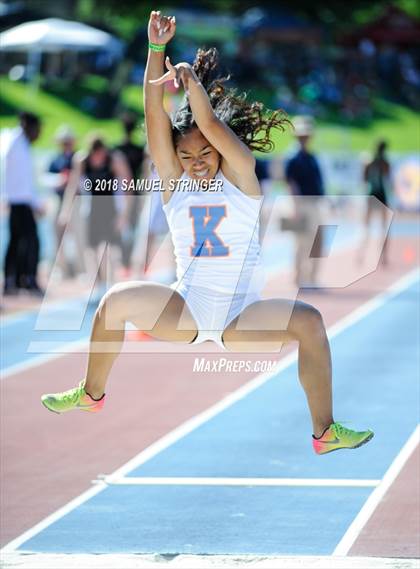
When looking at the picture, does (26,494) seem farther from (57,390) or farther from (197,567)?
(57,390)

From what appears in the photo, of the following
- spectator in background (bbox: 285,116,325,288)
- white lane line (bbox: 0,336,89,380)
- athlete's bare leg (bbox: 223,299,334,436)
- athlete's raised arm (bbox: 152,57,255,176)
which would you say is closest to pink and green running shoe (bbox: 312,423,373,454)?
athlete's bare leg (bbox: 223,299,334,436)

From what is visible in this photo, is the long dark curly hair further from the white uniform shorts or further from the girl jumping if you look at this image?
the white uniform shorts

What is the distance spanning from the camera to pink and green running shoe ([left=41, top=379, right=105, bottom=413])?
5.36 metres

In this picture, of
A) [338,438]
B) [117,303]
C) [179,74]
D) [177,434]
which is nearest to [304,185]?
[177,434]

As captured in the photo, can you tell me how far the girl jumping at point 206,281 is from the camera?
202 inches

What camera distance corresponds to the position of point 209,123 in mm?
4949

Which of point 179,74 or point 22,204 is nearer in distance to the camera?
point 179,74

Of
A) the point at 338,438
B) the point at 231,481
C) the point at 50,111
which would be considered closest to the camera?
the point at 338,438

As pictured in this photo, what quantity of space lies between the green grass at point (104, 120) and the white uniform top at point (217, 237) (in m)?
31.0

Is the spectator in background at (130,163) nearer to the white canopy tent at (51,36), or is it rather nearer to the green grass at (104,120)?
the white canopy tent at (51,36)

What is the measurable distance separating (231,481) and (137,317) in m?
3.27

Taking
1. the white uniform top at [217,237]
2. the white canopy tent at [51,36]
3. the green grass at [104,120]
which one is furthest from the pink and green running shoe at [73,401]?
the green grass at [104,120]

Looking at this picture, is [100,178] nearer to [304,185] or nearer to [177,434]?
[304,185]

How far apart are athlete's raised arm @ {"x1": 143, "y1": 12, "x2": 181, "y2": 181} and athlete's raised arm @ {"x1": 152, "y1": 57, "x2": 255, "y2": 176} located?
0.07 metres
